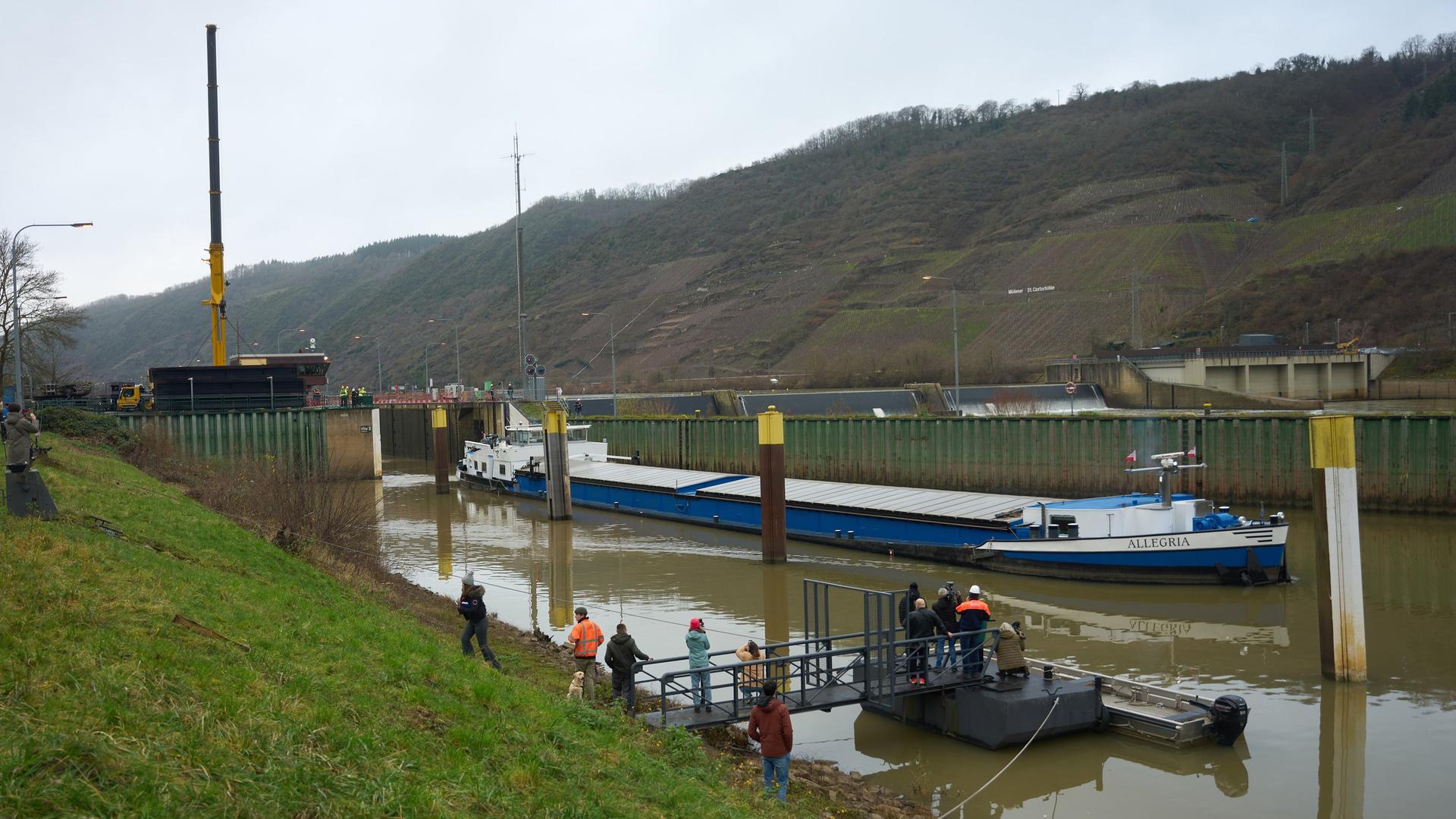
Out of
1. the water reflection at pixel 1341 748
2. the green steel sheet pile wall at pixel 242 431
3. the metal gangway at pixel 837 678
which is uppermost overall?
the green steel sheet pile wall at pixel 242 431

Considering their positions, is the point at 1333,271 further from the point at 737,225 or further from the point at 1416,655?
the point at 737,225

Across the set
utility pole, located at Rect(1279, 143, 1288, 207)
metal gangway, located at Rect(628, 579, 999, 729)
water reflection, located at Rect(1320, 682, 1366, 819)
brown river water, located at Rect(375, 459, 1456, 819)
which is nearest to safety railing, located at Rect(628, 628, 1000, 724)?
metal gangway, located at Rect(628, 579, 999, 729)

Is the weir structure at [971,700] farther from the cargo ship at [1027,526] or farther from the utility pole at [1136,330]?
the utility pole at [1136,330]

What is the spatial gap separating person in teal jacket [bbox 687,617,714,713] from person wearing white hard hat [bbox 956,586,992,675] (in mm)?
3704

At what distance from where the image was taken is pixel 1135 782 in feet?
43.1

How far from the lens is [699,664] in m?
14.2

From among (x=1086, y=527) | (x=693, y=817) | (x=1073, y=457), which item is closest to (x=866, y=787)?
(x=693, y=817)

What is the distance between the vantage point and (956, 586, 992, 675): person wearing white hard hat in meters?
14.8

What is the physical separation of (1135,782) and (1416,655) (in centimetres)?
945

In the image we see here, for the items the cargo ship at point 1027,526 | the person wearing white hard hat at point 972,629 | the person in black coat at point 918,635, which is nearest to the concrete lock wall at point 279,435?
the cargo ship at point 1027,526

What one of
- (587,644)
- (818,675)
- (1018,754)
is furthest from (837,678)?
(587,644)

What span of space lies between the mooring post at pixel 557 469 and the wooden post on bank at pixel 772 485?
43.5 feet

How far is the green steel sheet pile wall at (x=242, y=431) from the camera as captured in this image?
154 feet

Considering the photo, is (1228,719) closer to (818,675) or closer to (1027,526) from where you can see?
(818,675)
